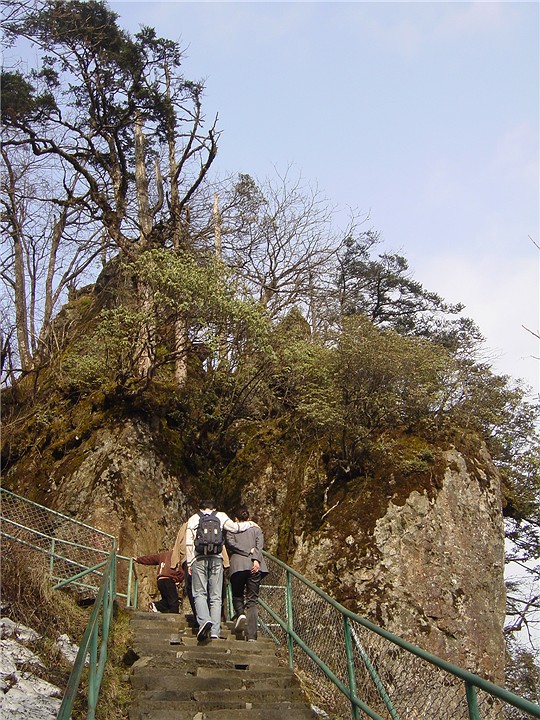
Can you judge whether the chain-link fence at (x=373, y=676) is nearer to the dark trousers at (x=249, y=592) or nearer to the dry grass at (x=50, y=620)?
the dark trousers at (x=249, y=592)

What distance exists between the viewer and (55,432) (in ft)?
51.9

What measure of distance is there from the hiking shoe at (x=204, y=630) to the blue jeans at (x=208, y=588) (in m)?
0.05

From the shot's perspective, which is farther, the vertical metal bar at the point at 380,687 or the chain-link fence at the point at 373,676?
the vertical metal bar at the point at 380,687

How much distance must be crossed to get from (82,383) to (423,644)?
9.89 meters

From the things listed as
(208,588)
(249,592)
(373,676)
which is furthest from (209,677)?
(373,676)

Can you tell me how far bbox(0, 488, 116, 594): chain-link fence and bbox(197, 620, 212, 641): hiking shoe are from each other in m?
3.46

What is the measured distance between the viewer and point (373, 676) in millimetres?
5637

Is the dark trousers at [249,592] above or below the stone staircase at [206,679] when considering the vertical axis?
above

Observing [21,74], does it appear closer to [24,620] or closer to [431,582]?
[24,620]

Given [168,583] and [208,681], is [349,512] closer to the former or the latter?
[168,583]

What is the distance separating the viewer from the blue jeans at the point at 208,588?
25.6ft

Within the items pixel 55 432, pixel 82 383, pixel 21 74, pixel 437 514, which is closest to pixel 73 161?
pixel 21 74

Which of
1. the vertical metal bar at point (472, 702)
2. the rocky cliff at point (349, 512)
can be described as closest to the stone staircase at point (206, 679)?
the vertical metal bar at point (472, 702)

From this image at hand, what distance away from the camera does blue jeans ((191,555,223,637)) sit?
7797mm
